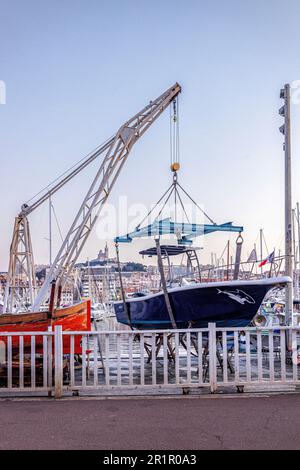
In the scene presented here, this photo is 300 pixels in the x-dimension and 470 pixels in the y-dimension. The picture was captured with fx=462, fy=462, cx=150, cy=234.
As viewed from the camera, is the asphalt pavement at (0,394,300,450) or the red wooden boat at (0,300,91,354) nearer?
the asphalt pavement at (0,394,300,450)

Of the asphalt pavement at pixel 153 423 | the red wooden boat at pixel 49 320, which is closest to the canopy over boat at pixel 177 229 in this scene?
the red wooden boat at pixel 49 320

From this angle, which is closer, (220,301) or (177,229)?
(220,301)

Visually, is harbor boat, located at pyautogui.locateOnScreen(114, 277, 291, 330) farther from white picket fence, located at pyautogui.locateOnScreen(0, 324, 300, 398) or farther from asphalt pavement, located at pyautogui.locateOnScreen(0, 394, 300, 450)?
asphalt pavement, located at pyautogui.locateOnScreen(0, 394, 300, 450)

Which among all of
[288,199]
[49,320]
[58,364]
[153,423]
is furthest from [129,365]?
[288,199]

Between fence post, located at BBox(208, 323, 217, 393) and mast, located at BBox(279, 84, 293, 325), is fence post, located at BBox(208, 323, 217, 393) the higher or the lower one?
the lower one

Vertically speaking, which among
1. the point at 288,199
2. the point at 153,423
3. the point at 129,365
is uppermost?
the point at 288,199

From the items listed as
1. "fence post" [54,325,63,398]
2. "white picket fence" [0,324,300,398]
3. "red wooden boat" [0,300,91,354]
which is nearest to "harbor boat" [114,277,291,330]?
"white picket fence" [0,324,300,398]

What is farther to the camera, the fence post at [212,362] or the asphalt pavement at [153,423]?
the fence post at [212,362]

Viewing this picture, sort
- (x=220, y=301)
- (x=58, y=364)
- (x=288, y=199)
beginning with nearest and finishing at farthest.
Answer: (x=58, y=364)
(x=220, y=301)
(x=288, y=199)

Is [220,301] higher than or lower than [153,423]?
higher

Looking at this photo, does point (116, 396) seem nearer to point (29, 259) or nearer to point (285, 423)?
point (285, 423)

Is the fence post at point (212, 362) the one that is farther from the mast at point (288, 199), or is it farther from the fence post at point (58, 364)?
the mast at point (288, 199)

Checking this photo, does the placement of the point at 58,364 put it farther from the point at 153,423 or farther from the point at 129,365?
the point at 153,423

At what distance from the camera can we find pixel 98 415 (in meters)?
5.93
